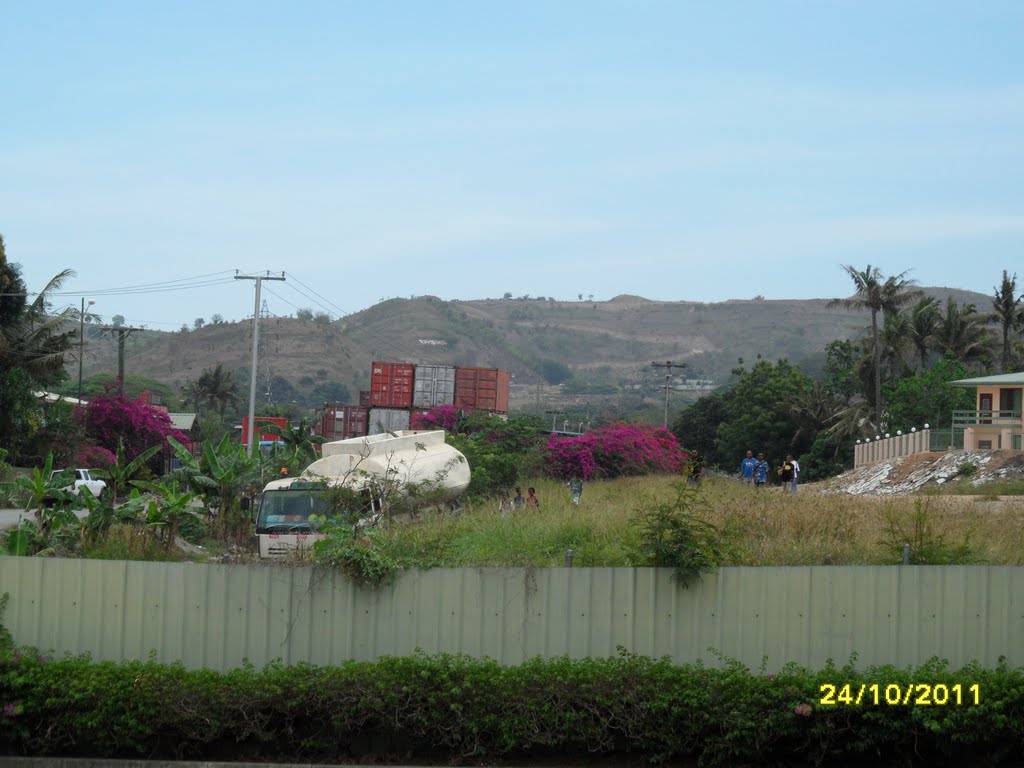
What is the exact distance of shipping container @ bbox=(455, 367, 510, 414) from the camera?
6569 centimetres

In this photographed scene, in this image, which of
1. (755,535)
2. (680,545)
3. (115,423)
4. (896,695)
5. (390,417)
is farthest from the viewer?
(390,417)

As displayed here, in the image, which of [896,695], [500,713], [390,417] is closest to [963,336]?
[390,417]

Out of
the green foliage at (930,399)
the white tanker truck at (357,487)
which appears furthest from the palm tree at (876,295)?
the white tanker truck at (357,487)

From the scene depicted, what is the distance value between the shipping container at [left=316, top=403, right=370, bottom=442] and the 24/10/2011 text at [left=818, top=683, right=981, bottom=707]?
2121 inches

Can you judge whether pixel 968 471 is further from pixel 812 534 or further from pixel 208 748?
pixel 208 748

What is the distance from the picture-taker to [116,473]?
15484mm

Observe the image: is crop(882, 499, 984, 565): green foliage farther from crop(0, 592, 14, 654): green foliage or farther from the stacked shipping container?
the stacked shipping container

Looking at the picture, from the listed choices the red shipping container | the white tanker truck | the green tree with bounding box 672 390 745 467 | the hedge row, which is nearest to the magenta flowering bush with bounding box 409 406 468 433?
the red shipping container

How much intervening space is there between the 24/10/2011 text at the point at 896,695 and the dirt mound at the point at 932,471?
3097 centimetres

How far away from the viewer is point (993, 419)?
50.4 m

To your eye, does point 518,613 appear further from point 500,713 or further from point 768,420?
point 768,420

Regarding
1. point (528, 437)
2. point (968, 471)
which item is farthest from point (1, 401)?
point (968, 471)

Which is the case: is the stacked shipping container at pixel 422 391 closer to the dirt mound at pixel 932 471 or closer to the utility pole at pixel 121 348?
the utility pole at pixel 121 348

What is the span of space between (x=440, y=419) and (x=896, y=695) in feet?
149
